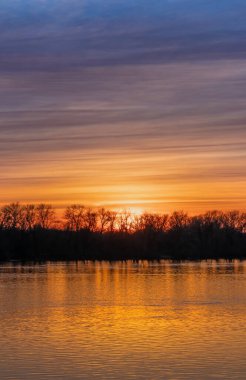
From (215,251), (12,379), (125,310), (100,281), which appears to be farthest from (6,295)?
(215,251)

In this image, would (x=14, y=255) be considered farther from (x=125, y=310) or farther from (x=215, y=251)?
(x=125, y=310)

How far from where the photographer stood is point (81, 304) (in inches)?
1900

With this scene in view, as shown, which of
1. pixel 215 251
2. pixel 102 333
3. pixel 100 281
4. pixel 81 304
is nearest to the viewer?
pixel 102 333

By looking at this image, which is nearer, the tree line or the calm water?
the calm water

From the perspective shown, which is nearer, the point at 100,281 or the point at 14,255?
the point at 100,281

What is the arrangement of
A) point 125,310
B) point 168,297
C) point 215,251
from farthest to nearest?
point 215,251
point 168,297
point 125,310

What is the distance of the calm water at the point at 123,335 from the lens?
25031 mm

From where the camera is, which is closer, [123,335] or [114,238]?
[123,335]

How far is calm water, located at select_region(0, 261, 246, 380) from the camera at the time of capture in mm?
25031

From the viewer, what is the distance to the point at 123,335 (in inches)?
1288

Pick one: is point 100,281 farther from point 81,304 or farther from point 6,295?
point 81,304

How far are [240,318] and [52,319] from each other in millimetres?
10035

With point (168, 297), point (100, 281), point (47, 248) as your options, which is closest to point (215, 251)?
point (47, 248)

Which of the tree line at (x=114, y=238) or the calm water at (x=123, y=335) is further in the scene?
the tree line at (x=114, y=238)
